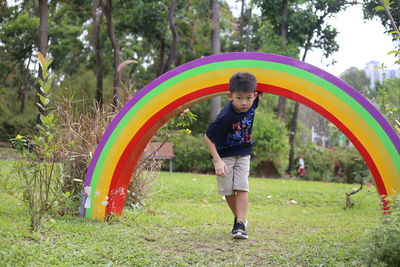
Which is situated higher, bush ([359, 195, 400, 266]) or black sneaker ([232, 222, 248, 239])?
bush ([359, 195, 400, 266])

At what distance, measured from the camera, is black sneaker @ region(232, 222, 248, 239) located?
4.53 metres

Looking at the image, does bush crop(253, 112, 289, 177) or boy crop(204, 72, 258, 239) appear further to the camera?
bush crop(253, 112, 289, 177)

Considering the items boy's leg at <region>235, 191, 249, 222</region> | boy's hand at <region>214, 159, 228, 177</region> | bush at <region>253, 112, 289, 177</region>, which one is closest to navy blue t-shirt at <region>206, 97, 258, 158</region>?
boy's hand at <region>214, 159, 228, 177</region>

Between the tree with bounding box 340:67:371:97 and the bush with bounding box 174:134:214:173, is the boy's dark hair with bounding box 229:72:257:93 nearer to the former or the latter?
the bush with bounding box 174:134:214:173

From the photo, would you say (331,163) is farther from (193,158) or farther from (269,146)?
(193,158)

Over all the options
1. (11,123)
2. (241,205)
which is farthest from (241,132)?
(11,123)

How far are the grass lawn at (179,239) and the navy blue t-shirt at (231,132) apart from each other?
0.94 m

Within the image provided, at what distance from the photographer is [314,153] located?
15781 mm

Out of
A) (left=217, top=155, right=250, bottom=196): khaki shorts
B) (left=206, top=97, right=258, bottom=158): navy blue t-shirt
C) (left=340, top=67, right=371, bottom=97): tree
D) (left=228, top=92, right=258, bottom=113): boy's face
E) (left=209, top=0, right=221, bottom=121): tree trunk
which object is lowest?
(left=217, top=155, right=250, bottom=196): khaki shorts

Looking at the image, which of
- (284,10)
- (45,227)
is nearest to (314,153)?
(284,10)

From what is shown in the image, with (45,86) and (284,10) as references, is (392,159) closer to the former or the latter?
(45,86)

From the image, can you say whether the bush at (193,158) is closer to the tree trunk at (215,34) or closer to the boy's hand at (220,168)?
the tree trunk at (215,34)

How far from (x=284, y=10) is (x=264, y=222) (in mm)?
13465

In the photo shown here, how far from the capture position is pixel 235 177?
4.71 meters
